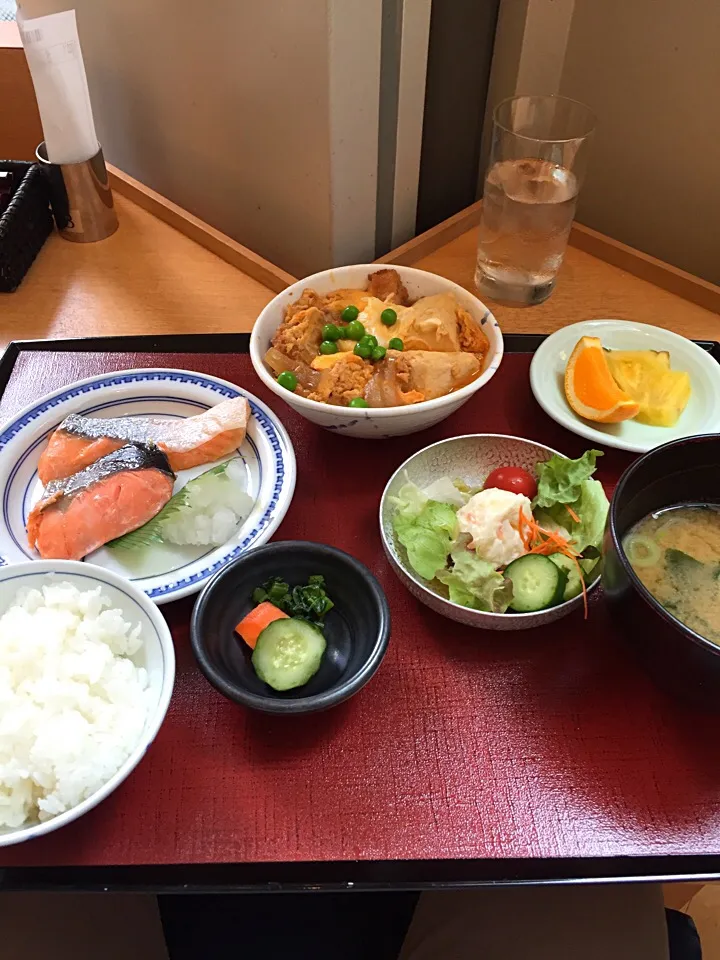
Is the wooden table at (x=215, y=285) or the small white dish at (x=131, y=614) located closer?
the small white dish at (x=131, y=614)

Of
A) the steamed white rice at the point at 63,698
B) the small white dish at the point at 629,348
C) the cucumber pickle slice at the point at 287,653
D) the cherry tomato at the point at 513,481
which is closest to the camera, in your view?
the steamed white rice at the point at 63,698

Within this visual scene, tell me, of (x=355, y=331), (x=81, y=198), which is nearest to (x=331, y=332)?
(x=355, y=331)

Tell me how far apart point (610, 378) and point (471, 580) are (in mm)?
591

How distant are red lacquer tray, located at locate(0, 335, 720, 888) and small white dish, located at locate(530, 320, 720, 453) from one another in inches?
15.1

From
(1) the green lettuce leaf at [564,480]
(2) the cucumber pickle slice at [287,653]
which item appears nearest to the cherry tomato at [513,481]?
(1) the green lettuce leaf at [564,480]

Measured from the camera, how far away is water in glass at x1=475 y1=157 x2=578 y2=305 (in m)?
1.72

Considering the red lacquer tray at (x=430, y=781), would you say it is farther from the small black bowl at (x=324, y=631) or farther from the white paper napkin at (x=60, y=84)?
the white paper napkin at (x=60, y=84)

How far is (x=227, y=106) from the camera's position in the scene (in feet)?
6.27

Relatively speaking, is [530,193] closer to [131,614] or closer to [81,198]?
[81,198]

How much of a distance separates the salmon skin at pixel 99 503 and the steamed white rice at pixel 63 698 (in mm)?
176

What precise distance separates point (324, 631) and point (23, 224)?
148 centimetres

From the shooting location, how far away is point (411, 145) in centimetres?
191

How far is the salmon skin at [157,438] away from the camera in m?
1.31

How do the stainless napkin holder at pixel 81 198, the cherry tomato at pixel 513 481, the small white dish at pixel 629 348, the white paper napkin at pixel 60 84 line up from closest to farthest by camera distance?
the cherry tomato at pixel 513 481
the small white dish at pixel 629 348
the white paper napkin at pixel 60 84
the stainless napkin holder at pixel 81 198
